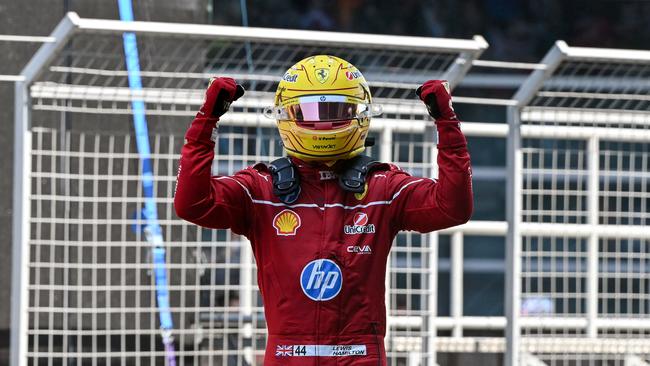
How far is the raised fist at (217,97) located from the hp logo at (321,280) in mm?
470

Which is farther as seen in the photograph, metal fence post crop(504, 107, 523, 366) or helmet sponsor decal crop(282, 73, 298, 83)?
metal fence post crop(504, 107, 523, 366)

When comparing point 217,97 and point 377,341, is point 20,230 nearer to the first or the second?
point 217,97

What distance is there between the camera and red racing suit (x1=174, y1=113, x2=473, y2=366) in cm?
308

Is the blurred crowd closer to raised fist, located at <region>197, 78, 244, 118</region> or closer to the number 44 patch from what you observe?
raised fist, located at <region>197, 78, 244, 118</region>

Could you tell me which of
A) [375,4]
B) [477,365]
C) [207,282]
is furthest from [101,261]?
[375,4]

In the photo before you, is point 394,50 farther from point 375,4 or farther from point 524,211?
A: point 375,4

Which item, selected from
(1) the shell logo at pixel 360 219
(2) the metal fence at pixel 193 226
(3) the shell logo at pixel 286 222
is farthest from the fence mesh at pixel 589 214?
(3) the shell logo at pixel 286 222

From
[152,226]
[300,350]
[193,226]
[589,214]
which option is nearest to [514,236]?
[589,214]

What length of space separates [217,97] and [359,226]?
1.69 feet

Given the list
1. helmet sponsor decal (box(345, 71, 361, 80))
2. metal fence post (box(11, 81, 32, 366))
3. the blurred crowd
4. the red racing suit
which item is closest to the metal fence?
metal fence post (box(11, 81, 32, 366))

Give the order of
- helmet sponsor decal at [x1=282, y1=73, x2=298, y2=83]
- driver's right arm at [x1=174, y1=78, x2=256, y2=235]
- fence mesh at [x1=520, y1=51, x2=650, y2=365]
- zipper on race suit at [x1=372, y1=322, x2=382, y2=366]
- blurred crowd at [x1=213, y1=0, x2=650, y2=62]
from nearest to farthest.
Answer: driver's right arm at [x1=174, y1=78, x2=256, y2=235], zipper on race suit at [x1=372, y1=322, x2=382, y2=366], helmet sponsor decal at [x1=282, y1=73, x2=298, y2=83], fence mesh at [x1=520, y1=51, x2=650, y2=365], blurred crowd at [x1=213, y1=0, x2=650, y2=62]

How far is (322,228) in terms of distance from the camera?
317cm

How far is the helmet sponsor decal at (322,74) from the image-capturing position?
3246mm

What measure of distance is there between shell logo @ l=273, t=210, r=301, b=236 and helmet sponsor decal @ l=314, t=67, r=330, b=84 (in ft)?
1.21
